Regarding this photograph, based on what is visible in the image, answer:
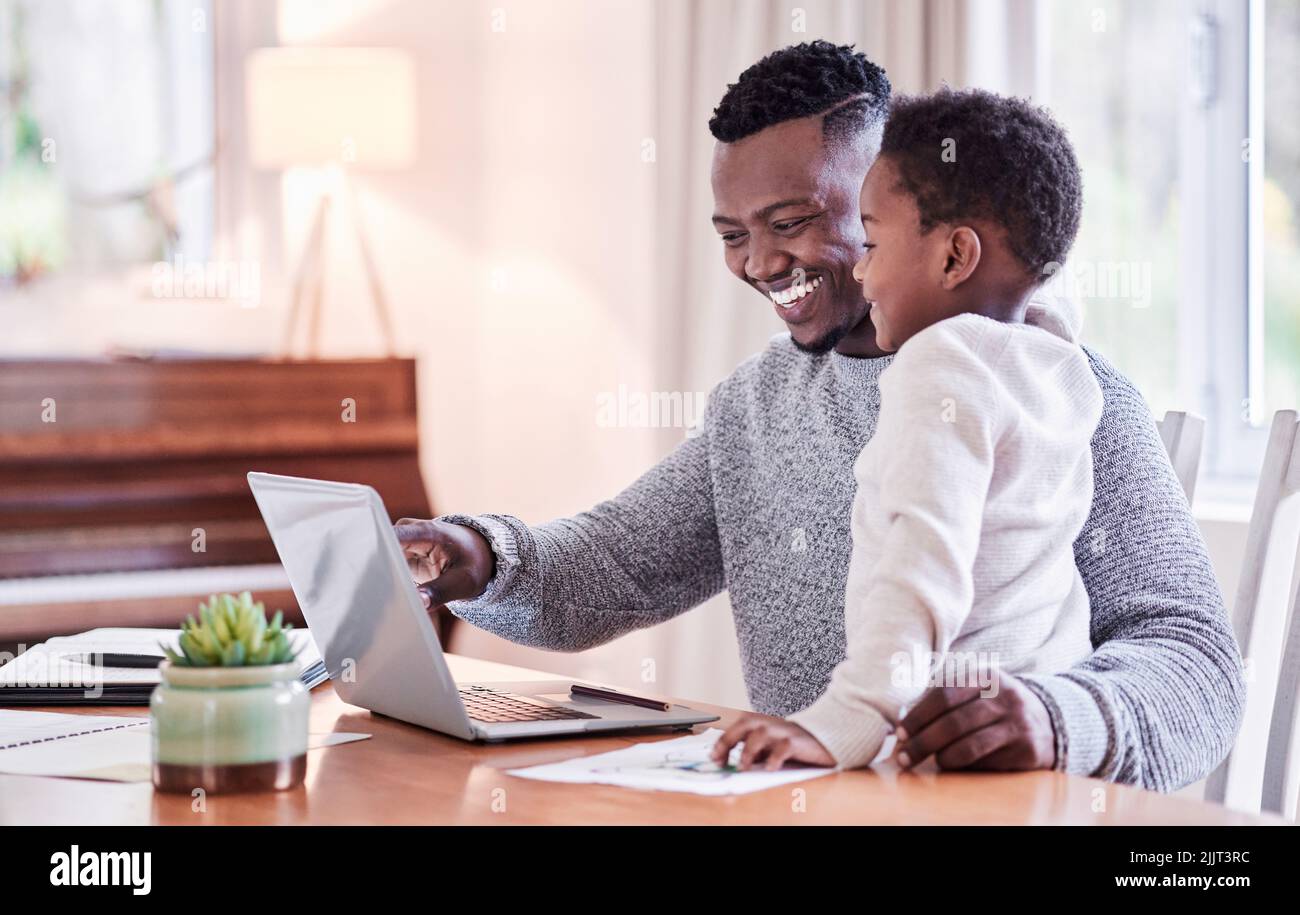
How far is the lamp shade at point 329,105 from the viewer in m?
3.31

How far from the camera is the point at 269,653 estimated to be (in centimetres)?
88

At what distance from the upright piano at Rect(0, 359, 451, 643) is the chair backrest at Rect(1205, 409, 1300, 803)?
185 centimetres

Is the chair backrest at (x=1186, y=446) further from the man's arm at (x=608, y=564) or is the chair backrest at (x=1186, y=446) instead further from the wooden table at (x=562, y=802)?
the wooden table at (x=562, y=802)

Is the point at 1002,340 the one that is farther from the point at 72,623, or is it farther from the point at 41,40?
the point at 41,40

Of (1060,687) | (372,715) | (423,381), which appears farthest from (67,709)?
(423,381)

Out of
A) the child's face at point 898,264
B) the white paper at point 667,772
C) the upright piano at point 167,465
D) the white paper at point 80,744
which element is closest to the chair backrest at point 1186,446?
the child's face at point 898,264

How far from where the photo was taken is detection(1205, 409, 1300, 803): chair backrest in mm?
1276

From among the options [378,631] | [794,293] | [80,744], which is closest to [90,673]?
[80,744]

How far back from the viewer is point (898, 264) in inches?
43.7

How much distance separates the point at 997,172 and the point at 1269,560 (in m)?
0.48

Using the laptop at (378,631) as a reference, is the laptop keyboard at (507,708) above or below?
below

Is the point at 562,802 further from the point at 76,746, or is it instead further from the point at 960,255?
the point at 960,255

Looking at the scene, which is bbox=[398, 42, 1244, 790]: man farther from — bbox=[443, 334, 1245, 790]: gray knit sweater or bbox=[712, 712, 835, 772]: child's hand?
bbox=[712, 712, 835, 772]: child's hand

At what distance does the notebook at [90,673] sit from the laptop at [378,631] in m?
0.06
